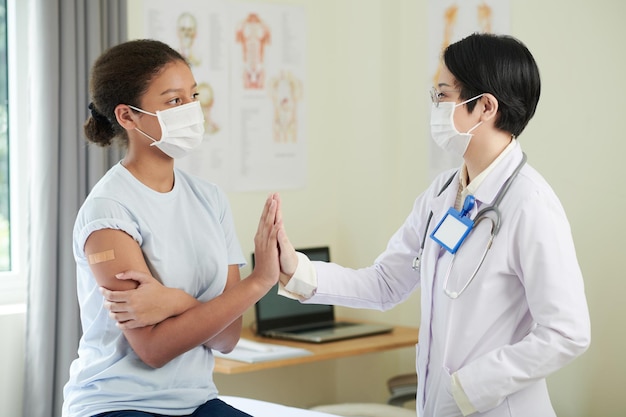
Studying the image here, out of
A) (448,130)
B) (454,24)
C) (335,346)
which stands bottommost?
(335,346)

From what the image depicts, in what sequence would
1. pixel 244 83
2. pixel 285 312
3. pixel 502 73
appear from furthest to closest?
1. pixel 244 83
2. pixel 285 312
3. pixel 502 73

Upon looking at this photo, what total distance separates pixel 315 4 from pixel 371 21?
0.33 m

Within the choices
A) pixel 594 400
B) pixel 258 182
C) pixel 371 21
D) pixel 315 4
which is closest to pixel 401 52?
pixel 371 21

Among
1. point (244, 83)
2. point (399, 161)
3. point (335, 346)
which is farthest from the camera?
point (399, 161)

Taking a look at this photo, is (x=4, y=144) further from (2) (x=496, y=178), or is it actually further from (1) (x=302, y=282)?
(2) (x=496, y=178)

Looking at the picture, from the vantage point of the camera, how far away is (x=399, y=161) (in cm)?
420

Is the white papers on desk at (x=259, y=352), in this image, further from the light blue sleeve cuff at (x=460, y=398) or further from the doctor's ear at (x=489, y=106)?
the doctor's ear at (x=489, y=106)

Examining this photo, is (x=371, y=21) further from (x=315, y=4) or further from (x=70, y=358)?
(x=70, y=358)

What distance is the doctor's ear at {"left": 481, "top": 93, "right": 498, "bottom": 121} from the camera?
206 cm

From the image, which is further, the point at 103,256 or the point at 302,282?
the point at 302,282

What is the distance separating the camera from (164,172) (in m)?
2.11

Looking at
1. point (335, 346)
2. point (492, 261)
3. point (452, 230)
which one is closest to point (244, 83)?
point (335, 346)

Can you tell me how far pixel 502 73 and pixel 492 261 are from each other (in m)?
0.45

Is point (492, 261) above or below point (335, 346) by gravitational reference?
above
